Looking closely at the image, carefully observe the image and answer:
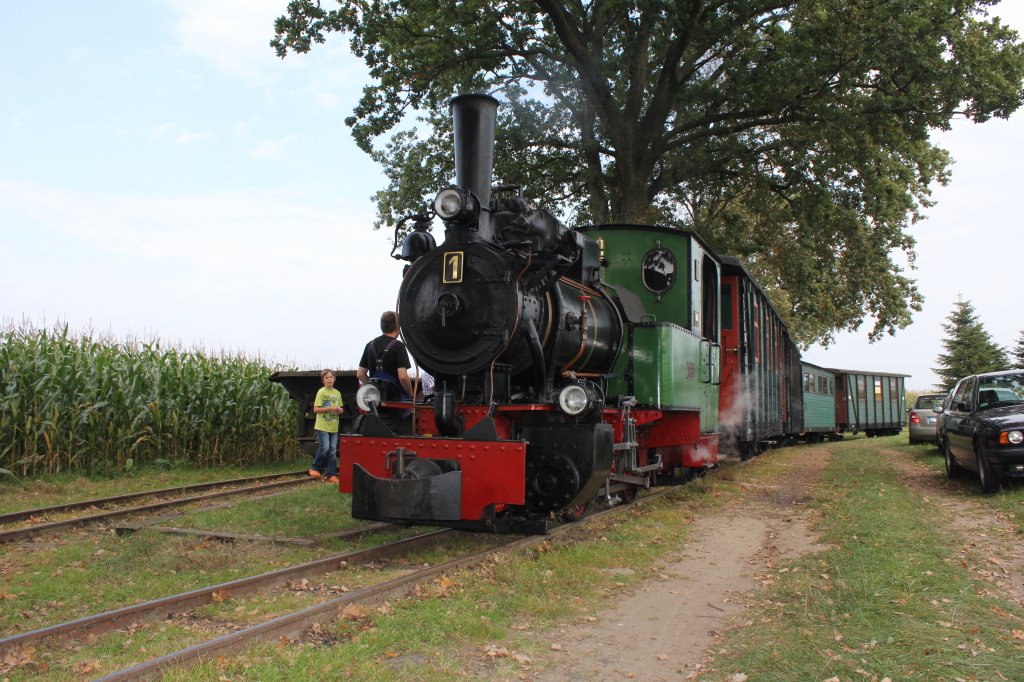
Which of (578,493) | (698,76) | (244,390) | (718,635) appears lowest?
(718,635)

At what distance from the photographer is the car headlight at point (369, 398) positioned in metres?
6.42

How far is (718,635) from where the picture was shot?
4.50 meters

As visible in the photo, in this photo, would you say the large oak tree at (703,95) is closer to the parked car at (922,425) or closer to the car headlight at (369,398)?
the parked car at (922,425)

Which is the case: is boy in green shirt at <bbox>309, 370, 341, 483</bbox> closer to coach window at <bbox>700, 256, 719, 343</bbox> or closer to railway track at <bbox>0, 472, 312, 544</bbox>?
railway track at <bbox>0, 472, 312, 544</bbox>

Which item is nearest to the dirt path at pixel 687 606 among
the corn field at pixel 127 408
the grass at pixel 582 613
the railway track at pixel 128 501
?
the grass at pixel 582 613

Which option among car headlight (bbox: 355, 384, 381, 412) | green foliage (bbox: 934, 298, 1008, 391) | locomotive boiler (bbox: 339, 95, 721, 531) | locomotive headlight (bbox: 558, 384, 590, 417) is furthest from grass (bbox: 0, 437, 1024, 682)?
green foliage (bbox: 934, 298, 1008, 391)

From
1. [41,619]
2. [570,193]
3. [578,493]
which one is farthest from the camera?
[570,193]

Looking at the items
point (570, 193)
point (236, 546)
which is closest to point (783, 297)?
point (570, 193)

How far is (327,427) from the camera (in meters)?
10.4

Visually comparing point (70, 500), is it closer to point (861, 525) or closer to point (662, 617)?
point (662, 617)

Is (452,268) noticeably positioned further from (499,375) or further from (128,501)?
(128,501)

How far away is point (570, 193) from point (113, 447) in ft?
48.5

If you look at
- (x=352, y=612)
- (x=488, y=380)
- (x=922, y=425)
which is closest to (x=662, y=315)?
(x=488, y=380)

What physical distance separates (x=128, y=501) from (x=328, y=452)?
8.66ft
